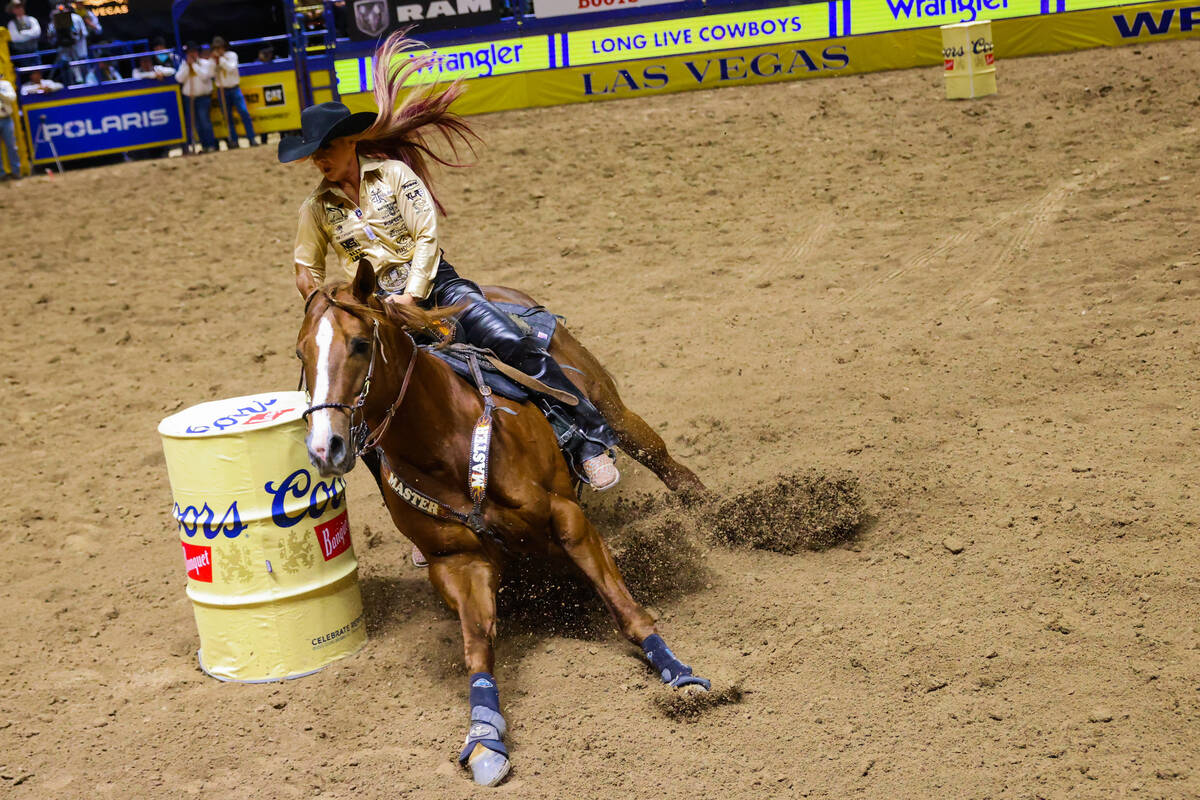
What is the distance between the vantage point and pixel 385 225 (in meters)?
5.13

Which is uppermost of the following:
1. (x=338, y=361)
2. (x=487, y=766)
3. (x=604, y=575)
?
(x=338, y=361)

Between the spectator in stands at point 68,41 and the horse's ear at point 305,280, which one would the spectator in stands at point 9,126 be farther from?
the horse's ear at point 305,280

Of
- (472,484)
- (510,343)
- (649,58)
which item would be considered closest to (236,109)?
(649,58)

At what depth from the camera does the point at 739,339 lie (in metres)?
8.64

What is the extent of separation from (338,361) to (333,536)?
1.26 m

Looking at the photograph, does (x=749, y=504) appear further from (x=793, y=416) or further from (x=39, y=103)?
(x=39, y=103)

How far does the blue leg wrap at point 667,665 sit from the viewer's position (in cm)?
443

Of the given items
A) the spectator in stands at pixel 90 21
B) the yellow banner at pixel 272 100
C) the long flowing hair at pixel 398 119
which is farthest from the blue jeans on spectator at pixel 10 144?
the long flowing hair at pixel 398 119

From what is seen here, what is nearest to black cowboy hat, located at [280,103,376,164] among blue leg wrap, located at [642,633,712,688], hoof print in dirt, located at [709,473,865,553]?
blue leg wrap, located at [642,633,712,688]

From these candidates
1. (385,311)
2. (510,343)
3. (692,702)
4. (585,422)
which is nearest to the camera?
(692,702)

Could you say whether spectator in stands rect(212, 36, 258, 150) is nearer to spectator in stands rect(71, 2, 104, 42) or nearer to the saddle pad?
spectator in stands rect(71, 2, 104, 42)

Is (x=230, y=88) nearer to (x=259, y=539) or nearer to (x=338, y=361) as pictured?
Answer: (x=259, y=539)

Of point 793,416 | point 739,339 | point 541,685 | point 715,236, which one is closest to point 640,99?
point 715,236

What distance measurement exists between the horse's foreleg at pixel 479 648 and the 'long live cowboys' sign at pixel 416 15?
41.6ft
